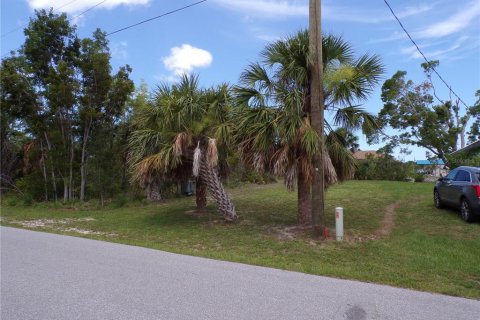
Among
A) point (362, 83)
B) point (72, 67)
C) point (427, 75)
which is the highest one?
point (427, 75)

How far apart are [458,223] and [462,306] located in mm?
6880

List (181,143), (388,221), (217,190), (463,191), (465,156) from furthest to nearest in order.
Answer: (465,156) < (217,190) < (181,143) < (388,221) < (463,191)

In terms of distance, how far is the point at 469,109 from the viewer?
3744cm

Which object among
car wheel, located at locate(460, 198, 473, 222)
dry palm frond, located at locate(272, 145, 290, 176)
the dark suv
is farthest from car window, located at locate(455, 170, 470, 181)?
dry palm frond, located at locate(272, 145, 290, 176)

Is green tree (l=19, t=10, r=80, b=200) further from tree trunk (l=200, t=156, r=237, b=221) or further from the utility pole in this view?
the utility pole

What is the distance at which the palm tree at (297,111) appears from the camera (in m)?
11.0

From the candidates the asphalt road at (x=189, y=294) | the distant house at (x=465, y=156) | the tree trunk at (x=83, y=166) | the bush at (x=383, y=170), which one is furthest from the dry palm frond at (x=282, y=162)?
the bush at (x=383, y=170)

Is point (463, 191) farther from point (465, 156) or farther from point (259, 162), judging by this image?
point (465, 156)

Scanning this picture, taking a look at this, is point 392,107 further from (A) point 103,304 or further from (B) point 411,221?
(A) point 103,304

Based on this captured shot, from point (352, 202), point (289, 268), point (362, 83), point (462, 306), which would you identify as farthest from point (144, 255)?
point (352, 202)

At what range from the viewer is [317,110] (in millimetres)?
10680

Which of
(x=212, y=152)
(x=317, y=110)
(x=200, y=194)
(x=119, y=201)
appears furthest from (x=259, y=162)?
(x=119, y=201)

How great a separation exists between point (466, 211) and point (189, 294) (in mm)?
9152

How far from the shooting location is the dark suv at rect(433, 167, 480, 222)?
1105 centimetres
